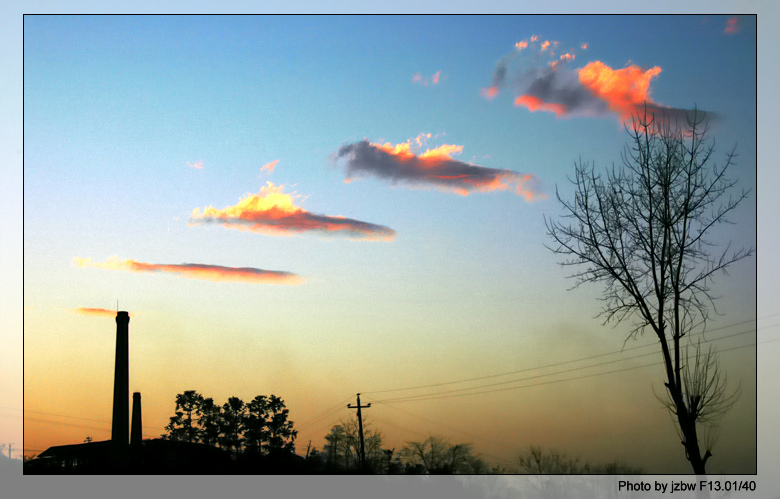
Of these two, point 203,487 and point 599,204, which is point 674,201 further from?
point 203,487

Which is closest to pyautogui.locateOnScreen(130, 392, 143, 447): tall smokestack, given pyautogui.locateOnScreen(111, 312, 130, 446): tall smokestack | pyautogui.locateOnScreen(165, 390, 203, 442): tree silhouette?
pyautogui.locateOnScreen(111, 312, 130, 446): tall smokestack

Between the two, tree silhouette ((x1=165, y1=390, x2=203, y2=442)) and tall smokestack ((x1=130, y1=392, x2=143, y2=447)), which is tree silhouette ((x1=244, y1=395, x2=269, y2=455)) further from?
tall smokestack ((x1=130, y1=392, x2=143, y2=447))

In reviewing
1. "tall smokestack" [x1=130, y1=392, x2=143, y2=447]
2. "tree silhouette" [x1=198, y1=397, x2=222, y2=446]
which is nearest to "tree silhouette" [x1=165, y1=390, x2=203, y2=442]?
"tree silhouette" [x1=198, y1=397, x2=222, y2=446]

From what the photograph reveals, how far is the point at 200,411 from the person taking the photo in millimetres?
19594

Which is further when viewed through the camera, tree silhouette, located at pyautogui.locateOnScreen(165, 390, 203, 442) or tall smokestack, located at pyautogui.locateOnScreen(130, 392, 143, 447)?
tall smokestack, located at pyautogui.locateOnScreen(130, 392, 143, 447)

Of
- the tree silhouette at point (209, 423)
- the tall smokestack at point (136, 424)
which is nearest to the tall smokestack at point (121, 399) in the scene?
the tall smokestack at point (136, 424)

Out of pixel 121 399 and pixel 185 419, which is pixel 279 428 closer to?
pixel 185 419

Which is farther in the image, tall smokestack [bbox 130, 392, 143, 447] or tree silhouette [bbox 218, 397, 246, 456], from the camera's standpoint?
tall smokestack [bbox 130, 392, 143, 447]

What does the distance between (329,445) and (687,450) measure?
28.8 feet

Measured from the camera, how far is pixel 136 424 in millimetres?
28203

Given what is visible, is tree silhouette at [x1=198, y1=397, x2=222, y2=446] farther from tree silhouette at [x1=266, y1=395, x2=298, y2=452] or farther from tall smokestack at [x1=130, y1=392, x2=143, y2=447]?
tall smokestack at [x1=130, y1=392, x2=143, y2=447]

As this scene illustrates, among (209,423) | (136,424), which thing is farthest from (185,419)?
(136,424)

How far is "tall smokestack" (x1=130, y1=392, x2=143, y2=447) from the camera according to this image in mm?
28380

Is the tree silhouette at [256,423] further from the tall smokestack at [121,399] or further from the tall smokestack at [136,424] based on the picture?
the tall smokestack at [136,424]
